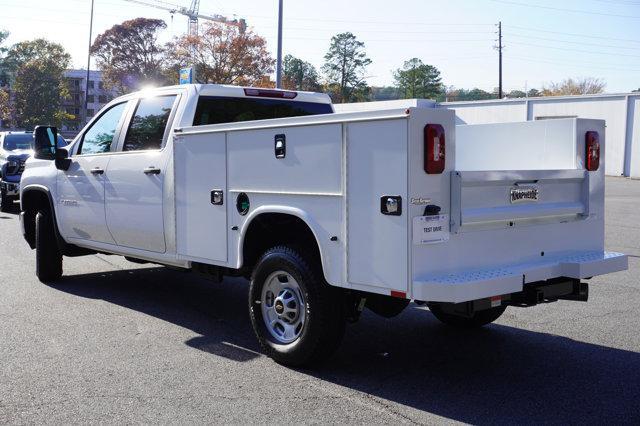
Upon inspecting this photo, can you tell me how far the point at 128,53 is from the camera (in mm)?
82125

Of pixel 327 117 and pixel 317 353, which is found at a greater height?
pixel 327 117

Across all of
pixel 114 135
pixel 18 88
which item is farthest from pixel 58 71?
pixel 114 135

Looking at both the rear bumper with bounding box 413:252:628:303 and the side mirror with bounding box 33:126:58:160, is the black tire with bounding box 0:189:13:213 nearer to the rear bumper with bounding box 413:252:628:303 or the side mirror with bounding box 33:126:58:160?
the side mirror with bounding box 33:126:58:160

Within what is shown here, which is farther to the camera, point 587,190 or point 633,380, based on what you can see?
point 587,190

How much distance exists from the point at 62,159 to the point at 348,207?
4.44m

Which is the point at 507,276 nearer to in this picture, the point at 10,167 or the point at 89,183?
the point at 89,183

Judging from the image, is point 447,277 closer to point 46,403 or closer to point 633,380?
point 633,380

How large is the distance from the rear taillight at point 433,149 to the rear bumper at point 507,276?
679 mm

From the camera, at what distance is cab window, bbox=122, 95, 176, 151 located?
663 cm

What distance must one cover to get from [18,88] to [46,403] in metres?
81.0

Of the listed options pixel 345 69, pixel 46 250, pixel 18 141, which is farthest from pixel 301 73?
pixel 46 250

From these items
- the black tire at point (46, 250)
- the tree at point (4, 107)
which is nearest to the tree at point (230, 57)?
the tree at point (4, 107)

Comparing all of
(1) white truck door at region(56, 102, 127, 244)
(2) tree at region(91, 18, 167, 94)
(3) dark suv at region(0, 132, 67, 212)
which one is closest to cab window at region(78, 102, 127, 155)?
(1) white truck door at region(56, 102, 127, 244)

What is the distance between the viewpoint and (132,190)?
22.2ft
